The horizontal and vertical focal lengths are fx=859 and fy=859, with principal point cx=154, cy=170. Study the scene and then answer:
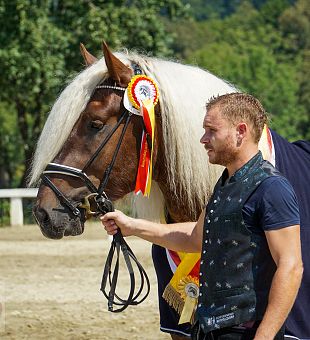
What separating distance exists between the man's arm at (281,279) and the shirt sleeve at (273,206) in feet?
0.09

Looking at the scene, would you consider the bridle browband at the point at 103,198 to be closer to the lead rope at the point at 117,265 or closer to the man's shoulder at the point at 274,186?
the lead rope at the point at 117,265

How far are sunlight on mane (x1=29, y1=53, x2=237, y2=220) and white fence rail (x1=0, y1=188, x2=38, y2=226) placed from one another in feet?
35.7

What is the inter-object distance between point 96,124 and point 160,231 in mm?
662

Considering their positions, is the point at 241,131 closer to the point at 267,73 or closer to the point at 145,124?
the point at 145,124

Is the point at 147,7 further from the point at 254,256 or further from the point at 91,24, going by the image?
the point at 254,256

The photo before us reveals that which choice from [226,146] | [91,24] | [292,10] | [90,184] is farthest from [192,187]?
[292,10]

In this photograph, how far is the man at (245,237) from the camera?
9.76ft

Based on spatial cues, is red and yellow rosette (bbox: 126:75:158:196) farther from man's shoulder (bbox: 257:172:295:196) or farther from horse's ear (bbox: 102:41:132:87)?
man's shoulder (bbox: 257:172:295:196)

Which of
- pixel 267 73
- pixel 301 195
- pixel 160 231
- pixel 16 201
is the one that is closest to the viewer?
pixel 160 231

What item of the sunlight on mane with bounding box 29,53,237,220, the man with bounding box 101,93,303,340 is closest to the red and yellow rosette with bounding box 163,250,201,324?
the sunlight on mane with bounding box 29,53,237,220

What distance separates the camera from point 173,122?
4.13 metres

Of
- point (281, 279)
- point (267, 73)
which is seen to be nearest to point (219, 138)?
point (281, 279)

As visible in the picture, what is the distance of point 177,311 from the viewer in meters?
4.35

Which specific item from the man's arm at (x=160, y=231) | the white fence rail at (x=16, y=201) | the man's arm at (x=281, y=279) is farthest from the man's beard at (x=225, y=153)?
the white fence rail at (x=16, y=201)
